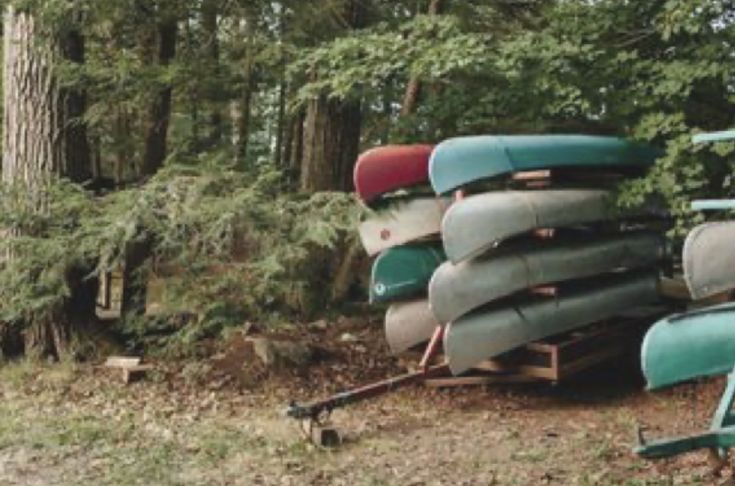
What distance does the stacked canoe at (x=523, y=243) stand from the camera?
545 centimetres

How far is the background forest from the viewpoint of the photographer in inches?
220

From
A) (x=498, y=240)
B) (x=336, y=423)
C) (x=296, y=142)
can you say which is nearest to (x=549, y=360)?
(x=498, y=240)

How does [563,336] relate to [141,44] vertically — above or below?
below

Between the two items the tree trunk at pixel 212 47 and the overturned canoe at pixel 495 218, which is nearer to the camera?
the overturned canoe at pixel 495 218

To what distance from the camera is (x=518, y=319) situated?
556cm

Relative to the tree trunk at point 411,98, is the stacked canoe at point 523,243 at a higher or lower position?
lower

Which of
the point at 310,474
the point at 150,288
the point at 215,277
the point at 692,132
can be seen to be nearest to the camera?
the point at 310,474

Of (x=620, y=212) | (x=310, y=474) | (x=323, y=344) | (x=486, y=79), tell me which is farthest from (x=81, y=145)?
(x=620, y=212)

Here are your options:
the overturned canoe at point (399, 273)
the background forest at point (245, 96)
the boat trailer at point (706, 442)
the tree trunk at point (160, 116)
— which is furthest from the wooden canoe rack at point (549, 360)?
the tree trunk at point (160, 116)

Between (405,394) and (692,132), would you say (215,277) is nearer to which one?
(405,394)

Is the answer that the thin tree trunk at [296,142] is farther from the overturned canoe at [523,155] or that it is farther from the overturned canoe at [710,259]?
the overturned canoe at [710,259]

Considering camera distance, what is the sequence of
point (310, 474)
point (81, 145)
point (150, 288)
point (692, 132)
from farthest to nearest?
1. point (81, 145)
2. point (150, 288)
3. point (692, 132)
4. point (310, 474)

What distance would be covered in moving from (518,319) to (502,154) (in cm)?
108

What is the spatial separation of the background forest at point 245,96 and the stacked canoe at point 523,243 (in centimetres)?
34
